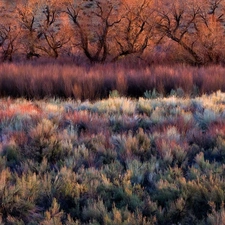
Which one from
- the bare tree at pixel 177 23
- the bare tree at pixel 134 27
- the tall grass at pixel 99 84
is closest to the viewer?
the tall grass at pixel 99 84

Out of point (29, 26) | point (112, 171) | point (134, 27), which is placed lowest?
point (112, 171)

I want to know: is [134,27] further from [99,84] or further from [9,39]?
[99,84]

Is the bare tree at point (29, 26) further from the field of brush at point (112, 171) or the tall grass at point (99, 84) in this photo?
the field of brush at point (112, 171)

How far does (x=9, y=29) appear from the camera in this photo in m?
23.8

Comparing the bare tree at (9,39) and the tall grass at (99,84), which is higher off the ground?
the bare tree at (9,39)

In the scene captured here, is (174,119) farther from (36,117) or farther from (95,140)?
(36,117)

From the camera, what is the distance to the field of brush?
10.8 ft

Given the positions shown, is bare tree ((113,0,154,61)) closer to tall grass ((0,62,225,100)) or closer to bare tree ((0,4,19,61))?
bare tree ((0,4,19,61))

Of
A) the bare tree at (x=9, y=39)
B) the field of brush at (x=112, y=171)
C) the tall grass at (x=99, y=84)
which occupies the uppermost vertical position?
the bare tree at (x=9, y=39)

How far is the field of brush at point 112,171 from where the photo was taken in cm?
330

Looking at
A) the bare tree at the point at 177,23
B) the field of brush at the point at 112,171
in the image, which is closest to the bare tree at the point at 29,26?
the bare tree at the point at 177,23

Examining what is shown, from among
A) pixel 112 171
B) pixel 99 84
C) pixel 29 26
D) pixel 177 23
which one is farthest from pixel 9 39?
pixel 112 171

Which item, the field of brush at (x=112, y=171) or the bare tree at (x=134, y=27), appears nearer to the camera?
the field of brush at (x=112, y=171)

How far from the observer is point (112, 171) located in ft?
13.5
